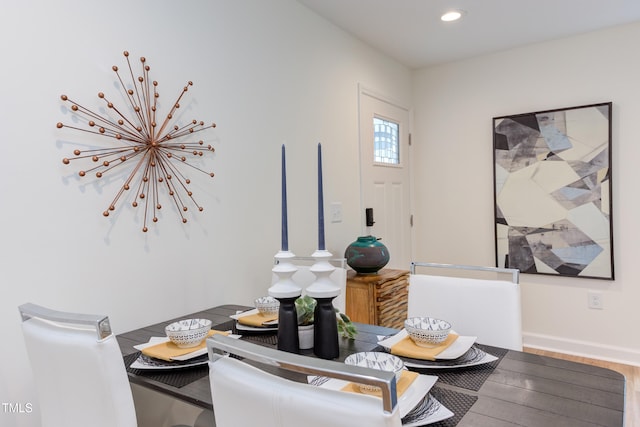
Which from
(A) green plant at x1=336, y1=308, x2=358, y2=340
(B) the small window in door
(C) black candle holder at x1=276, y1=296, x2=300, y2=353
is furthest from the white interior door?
(C) black candle holder at x1=276, y1=296, x2=300, y2=353

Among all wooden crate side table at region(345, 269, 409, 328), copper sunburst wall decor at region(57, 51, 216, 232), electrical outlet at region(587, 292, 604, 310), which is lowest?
electrical outlet at region(587, 292, 604, 310)

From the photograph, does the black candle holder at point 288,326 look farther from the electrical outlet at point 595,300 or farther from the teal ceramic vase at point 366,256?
the electrical outlet at point 595,300

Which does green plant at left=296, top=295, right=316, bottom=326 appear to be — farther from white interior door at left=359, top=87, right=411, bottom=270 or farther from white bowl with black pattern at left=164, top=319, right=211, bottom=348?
white interior door at left=359, top=87, right=411, bottom=270

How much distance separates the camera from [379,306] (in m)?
2.52

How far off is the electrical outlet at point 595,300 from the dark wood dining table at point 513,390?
2414 mm

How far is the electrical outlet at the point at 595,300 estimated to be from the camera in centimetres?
312

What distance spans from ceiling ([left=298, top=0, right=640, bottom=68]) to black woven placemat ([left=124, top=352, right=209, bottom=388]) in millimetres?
2177

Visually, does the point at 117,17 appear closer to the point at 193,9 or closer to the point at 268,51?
the point at 193,9

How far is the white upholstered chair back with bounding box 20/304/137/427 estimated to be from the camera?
913 millimetres

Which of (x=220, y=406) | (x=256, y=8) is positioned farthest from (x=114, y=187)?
(x=256, y=8)

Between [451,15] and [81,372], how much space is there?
280cm

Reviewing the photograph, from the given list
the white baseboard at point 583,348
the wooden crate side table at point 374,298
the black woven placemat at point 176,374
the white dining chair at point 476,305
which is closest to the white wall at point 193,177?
the wooden crate side table at point 374,298

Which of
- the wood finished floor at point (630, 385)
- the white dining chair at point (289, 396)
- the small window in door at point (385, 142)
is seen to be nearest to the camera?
the white dining chair at point (289, 396)

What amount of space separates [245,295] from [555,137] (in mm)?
2650
